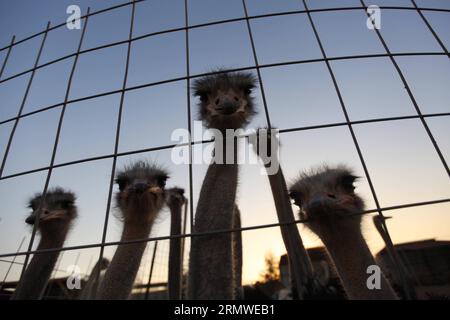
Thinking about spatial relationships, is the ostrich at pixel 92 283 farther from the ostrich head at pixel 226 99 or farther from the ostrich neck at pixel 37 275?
the ostrich head at pixel 226 99

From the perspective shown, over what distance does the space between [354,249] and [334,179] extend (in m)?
0.67

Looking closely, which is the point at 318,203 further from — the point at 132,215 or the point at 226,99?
the point at 132,215

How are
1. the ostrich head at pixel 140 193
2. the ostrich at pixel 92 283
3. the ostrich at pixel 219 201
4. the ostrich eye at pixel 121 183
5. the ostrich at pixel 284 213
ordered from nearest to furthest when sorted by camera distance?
the ostrich at pixel 92 283
the ostrich at pixel 284 213
the ostrich at pixel 219 201
the ostrich head at pixel 140 193
the ostrich eye at pixel 121 183

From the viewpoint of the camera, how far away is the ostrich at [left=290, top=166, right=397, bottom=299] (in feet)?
8.59

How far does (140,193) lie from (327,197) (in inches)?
85.8

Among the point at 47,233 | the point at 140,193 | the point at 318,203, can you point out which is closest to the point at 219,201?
the point at 318,203

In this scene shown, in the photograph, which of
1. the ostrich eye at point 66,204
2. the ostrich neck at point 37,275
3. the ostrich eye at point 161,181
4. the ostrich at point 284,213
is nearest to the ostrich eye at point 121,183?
the ostrich eye at point 161,181

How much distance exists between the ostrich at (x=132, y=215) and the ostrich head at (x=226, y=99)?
3.57 ft

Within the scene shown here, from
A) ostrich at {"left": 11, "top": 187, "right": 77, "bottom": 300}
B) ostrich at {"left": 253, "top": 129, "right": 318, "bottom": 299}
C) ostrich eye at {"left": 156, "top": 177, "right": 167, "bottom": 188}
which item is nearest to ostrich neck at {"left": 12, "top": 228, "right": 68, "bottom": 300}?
ostrich at {"left": 11, "top": 187, "right": 77, "bottom": 300}

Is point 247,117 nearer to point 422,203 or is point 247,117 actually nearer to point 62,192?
point 422,203

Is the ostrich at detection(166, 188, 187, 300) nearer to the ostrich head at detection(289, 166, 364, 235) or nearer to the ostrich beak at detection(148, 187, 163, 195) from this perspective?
the ostrich beak at detection(148, 187, 163, 195)

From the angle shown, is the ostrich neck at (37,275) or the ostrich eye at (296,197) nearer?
the ostrich eye at (296,197)

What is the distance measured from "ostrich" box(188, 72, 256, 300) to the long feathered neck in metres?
1.13

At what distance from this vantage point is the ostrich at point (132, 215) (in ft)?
11.5
